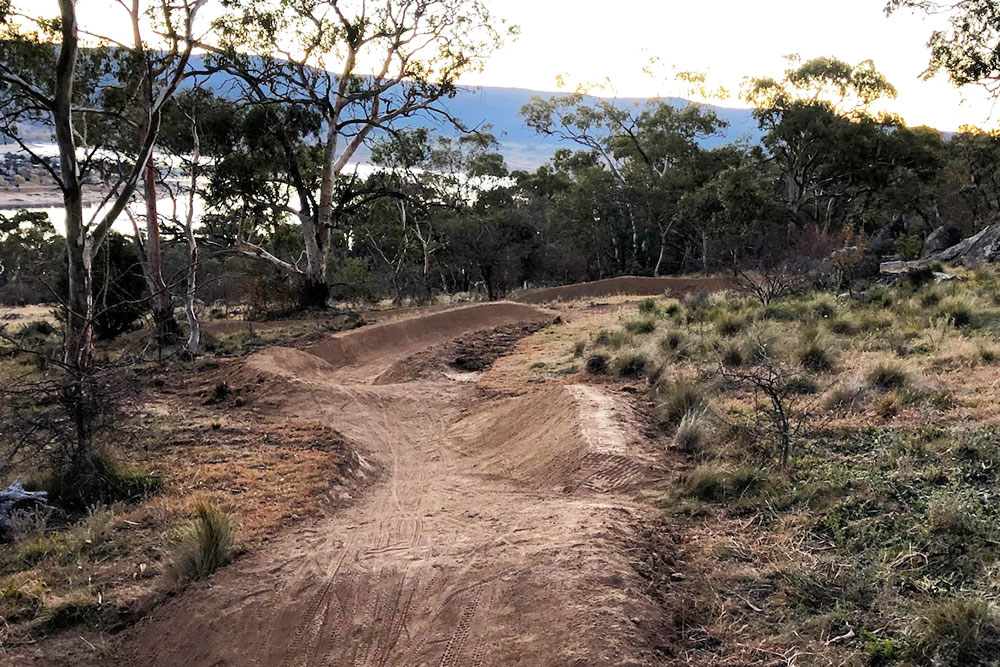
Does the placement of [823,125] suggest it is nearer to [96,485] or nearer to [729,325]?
[729,325]

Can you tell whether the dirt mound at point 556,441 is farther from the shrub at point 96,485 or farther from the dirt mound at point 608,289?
the dirt mound at point 608,289

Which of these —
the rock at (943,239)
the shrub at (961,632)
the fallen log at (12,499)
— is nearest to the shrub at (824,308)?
the shrub at (961,632)

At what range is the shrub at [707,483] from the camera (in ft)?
19.3

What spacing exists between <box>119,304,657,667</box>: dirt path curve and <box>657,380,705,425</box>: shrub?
451 millimetres

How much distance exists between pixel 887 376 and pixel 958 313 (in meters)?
4.22

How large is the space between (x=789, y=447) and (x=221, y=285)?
2740 cm

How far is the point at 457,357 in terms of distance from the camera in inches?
532

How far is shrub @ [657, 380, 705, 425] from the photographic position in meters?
7.68

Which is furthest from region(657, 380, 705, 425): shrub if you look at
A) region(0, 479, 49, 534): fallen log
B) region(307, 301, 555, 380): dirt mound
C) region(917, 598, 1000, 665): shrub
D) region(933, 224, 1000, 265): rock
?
region(933, 224, 1000, 265): rock

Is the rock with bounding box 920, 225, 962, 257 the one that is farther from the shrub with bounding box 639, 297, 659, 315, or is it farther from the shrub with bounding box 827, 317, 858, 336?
the shrub with bounding box 827, 317, 858, 336

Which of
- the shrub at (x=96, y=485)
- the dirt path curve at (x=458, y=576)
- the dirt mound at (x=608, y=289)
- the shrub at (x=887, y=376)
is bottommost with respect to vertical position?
the dirt path curve at (x=458, y=576)

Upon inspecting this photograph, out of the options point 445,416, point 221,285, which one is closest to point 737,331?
point 445,416

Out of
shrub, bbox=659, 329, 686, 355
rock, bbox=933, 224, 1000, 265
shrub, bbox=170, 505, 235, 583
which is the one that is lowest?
shrub, bbox=170, 505, 235, 583

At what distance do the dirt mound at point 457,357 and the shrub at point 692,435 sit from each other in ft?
20.4
